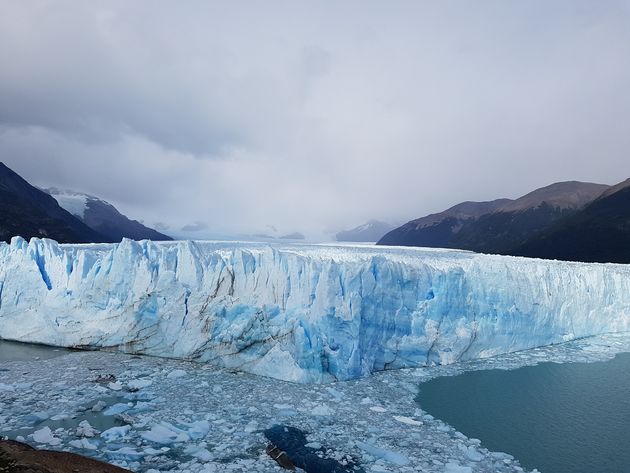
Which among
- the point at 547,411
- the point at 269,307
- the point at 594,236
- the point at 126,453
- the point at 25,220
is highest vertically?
the point at 25,220

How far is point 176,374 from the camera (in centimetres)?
912

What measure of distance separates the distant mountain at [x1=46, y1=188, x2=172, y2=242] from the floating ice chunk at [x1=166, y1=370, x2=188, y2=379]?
3263 inches

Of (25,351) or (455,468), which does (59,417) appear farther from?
(455,468)

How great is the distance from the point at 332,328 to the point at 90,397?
5206 mm

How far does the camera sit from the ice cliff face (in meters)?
9.74

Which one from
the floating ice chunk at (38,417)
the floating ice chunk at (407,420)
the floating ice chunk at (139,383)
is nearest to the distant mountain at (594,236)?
the floating ice chunk at (407,420)

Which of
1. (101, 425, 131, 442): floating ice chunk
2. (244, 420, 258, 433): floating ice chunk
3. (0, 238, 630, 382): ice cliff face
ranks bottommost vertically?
(244, 420, 258, 433): floating ice chunk

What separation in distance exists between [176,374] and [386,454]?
5.28 metres

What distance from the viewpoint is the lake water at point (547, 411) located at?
20.6 ft

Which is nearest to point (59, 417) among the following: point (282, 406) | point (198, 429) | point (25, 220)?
point (198, 429)

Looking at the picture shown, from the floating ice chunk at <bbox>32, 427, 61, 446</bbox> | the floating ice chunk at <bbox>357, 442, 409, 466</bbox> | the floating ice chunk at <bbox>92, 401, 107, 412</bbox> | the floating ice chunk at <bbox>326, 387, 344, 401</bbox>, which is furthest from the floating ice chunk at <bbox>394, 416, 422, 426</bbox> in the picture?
the floating ice chunk at <bbox>32, 427, 61, 446</bbox>

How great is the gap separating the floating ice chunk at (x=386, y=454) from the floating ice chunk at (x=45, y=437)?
14.8 feet

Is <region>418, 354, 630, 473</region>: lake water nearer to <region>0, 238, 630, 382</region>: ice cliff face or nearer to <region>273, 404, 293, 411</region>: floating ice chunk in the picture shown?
<region>0, 238, 630, 382</region>: ice cliff face

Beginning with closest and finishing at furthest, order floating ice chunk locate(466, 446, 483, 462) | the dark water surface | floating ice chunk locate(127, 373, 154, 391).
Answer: floating ice chunk locate(466, 446, 483, 462) → floating ice chunk locate(127, 373, 154, 391) → the dark water surface
